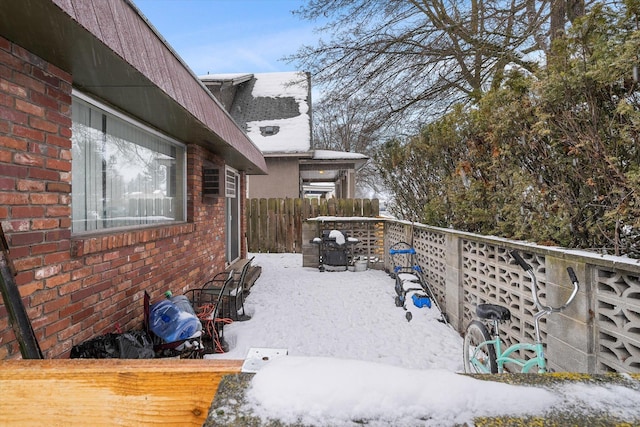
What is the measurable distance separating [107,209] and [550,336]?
3.75m

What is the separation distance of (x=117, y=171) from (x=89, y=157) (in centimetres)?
44

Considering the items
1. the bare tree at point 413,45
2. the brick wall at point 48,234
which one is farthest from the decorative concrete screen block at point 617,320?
the bare tree at point 413,45

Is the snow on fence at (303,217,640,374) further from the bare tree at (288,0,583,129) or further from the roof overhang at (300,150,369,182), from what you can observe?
the roof overhang at (300,150,369,182)

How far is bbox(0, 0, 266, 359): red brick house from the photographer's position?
5.52 ft

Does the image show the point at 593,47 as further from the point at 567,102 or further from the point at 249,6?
the point at 249,6

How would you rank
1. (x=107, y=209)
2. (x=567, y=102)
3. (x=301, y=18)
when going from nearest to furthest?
(x=567, y=102)
(x=107, y=209)
(x=301, y=18)

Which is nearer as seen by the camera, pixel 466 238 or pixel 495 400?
pixel 495 400

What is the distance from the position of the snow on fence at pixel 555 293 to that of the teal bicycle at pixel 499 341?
13 cm

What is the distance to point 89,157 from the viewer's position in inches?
103

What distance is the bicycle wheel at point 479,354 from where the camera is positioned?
7.74 feet

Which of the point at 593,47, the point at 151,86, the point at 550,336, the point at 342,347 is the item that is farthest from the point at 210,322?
the point at 593,47

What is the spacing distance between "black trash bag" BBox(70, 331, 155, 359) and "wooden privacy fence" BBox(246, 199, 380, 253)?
805 centimetres

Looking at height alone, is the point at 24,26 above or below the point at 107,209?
above

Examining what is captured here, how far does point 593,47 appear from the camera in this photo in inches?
89.8
